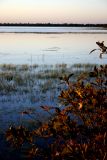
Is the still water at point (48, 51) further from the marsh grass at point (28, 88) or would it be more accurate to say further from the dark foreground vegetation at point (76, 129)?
the dark foreground vegetation at point (76, 129)

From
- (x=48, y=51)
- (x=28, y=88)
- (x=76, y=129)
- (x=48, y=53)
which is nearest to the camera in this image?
(x=76, y=129)

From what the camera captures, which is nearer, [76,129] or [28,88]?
[76,129]

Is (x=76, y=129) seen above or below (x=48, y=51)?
above

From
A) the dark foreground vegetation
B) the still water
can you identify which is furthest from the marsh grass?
the still water

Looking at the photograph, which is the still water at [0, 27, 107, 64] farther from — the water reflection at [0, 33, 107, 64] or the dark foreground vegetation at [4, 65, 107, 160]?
the dark foreground vegetation at [4, 65, 107, 160]

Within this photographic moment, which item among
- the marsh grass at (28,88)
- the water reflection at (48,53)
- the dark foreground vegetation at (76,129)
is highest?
the dark foreground vegetation at (76,129)

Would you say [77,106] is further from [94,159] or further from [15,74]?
[15,74]

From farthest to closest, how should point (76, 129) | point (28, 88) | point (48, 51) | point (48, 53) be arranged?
point (48, 51) < point (48, 53) < point (28, 88) < point (76, 129)

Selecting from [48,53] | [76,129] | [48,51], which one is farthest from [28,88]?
[48,51]

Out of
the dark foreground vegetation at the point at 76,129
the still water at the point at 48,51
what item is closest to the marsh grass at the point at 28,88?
the dark foreground vegetation at the point at 76,129

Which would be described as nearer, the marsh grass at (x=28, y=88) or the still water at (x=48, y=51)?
the marsh grass at (x=28, y=88)

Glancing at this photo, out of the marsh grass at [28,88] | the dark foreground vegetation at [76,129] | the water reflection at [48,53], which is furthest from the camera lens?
the water reflection at [48,53]

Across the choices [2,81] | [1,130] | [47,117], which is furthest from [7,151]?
[2,81]

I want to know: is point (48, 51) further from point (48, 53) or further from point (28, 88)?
point (28, 88)
